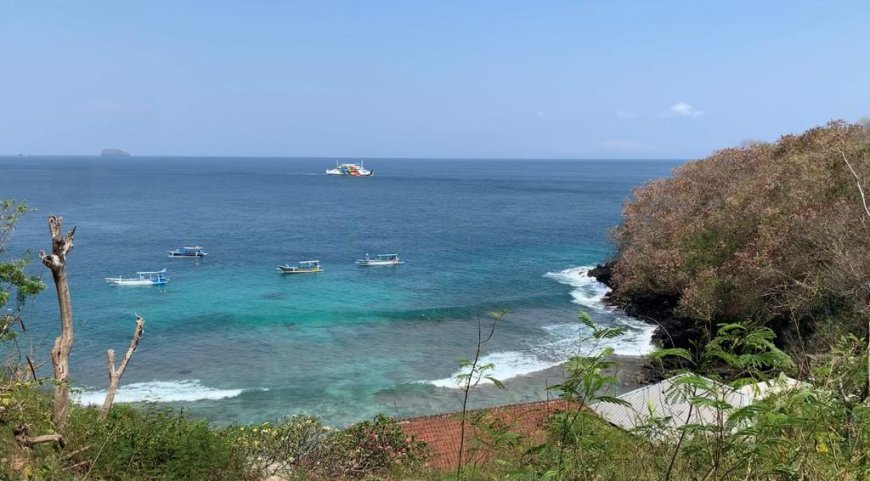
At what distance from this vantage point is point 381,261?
47.8 meters

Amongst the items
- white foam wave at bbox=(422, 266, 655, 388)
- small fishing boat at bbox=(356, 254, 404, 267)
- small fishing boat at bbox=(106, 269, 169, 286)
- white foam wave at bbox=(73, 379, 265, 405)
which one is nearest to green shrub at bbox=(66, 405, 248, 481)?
white foam wave at bbox=(422, 266, 655, 388)

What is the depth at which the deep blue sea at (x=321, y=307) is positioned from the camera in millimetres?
24219

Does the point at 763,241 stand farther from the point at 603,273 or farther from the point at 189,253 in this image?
the point at 189,253

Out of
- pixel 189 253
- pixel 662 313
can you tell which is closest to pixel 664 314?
pixel 662 313

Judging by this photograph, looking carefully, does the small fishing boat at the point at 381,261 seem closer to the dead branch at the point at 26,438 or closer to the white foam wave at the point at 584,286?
the white foam wave at the point at 584,286

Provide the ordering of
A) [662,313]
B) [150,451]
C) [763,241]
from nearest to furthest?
[150,451] < [763,241] < [662,313]

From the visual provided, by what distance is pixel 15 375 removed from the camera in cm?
1038

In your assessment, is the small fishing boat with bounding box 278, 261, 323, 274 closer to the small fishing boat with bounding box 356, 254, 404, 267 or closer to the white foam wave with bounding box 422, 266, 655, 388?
the small fishing boat with bounding box 356, 254, 404, 267

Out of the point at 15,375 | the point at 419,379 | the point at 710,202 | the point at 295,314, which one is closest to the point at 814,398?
the point at 15,375

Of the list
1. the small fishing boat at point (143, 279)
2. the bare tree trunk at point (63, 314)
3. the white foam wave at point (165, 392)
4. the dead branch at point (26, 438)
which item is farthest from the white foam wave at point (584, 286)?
the dead branch at point (26, 438)

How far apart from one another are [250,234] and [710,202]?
47.6 meters

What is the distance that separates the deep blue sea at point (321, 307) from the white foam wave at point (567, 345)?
0.13 metres

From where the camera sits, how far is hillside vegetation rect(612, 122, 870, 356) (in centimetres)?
1620

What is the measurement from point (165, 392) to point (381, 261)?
25.6 metres
